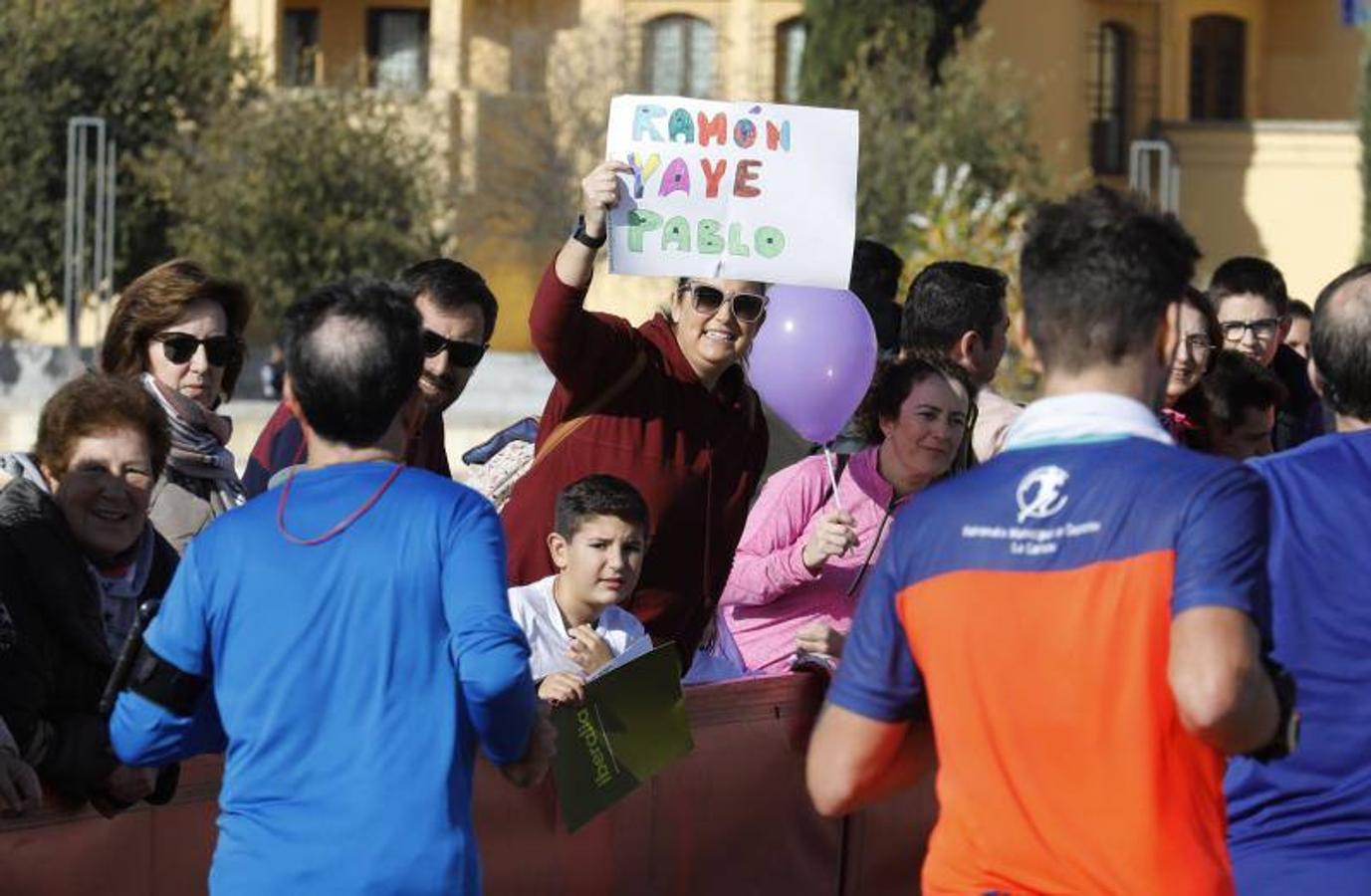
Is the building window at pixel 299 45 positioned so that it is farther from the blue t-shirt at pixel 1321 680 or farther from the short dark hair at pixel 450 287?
the blue t-shirt at pixel 1321 680

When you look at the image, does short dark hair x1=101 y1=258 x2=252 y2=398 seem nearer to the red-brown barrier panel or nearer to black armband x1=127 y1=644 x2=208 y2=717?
the red-brown barrier panel

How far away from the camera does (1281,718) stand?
12.7 ft

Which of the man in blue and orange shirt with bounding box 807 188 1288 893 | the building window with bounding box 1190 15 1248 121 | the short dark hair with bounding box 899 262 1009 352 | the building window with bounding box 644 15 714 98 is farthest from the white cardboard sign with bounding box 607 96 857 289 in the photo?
the building window with bounding box 1190 15 1248 121

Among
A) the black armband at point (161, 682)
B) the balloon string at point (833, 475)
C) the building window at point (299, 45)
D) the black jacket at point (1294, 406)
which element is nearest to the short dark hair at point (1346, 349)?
the black armband at point (161, 682)

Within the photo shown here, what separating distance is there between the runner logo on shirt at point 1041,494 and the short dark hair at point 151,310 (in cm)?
358

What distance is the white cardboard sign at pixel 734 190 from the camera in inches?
273

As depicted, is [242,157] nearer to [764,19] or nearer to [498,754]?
[764,19]

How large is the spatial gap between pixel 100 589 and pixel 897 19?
38567 millimetres

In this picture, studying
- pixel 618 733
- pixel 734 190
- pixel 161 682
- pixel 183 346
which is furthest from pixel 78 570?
pixel 734 190

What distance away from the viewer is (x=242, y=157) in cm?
4091

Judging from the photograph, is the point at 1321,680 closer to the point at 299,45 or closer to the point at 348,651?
the point at 348,651

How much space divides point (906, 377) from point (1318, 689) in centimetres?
287

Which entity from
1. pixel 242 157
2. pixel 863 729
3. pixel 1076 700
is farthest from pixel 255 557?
pixel 242 157

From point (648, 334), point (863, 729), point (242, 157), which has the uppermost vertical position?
point (242, 157)
